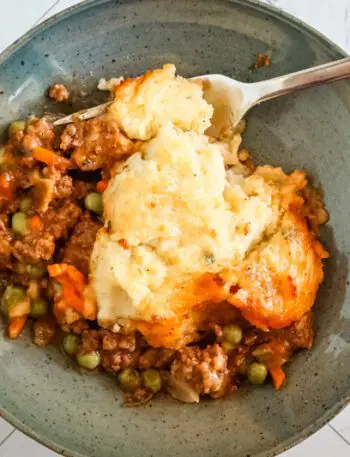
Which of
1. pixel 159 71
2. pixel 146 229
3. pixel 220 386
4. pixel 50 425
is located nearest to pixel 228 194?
pixel 146 229

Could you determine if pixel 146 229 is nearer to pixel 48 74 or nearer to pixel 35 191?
pixel 35 191

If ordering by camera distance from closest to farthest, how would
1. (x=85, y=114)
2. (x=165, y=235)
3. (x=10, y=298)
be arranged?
(x=165, y=235) < (x=10, y=298) < (x=85, y=114)

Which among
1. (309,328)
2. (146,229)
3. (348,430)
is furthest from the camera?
(348,430)

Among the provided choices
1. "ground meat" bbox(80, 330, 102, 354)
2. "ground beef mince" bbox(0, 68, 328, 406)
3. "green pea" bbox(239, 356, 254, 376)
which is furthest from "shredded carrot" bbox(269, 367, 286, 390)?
"ground meat" bbox(80, 330, 102, 354)

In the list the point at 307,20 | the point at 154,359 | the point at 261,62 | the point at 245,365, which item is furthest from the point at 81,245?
the point at 307,20

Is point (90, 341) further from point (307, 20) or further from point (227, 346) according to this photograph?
point (307, 20)

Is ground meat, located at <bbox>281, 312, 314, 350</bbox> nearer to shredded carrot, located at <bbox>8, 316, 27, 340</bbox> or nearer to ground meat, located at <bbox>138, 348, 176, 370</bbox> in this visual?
ground meat, located at <bbox>138, 348, 176, 370</bbox>
